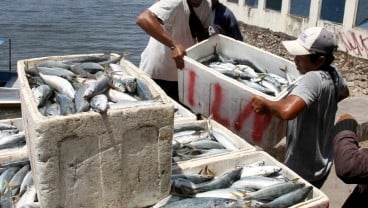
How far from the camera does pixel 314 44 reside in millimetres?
3379

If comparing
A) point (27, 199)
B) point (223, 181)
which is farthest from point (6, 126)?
point (223, 181)

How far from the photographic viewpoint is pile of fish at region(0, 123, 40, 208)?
286cm

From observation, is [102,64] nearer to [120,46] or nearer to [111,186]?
[111,186]

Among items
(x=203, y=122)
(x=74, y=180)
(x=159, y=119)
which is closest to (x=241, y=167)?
(x=203, y=122)

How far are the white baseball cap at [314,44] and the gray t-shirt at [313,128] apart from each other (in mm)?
157

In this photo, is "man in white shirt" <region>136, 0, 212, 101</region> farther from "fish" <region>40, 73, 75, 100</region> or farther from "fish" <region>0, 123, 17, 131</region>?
"fish" <region>40, 73, 75, 100</region>

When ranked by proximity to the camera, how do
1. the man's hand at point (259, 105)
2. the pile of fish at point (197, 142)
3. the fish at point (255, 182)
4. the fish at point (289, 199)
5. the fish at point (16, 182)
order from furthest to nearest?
the pile of fish at point (197, 142) → the man's hand at point (259, 105) → the fish at point (255, 182) → the fish at point (16, 182) → the fish at point (289, 199)

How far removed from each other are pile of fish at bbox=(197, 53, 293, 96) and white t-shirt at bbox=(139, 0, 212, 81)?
37cm

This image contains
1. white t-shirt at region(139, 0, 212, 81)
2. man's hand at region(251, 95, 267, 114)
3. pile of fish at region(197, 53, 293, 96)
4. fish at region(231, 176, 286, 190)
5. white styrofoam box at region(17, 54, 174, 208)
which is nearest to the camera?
white styrofoam box at region(17, 54, 174, 208)

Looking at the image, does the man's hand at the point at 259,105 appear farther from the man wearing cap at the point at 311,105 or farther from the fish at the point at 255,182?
the fish at the point at 255,182

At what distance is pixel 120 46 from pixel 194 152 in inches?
868

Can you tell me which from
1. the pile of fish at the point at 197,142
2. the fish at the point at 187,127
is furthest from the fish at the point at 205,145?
the fish at the point at 187,127

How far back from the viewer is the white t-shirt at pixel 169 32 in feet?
15.1

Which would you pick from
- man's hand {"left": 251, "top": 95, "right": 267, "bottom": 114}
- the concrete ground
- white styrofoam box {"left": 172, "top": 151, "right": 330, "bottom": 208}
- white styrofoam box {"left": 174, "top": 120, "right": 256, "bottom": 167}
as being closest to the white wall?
the concrete ground
